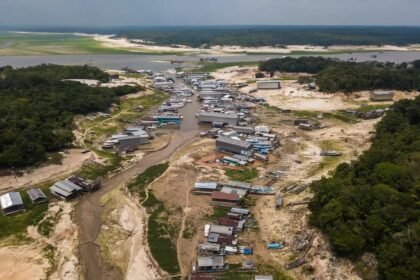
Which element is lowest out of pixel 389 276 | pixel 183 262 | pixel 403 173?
pixel 183 262

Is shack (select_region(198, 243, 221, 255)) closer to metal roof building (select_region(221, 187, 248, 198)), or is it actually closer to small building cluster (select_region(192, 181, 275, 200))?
small building cluster (select_region(192, 181, 275, 200))

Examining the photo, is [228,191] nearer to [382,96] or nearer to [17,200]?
[17,200]

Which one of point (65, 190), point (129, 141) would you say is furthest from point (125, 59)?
point (65, 190)

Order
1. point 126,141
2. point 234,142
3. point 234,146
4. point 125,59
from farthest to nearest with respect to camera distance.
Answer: point 125,59 → point 126,141 → point 234,142 → point 234,146

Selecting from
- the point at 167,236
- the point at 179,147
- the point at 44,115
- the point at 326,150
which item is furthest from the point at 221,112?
the point at 167,236

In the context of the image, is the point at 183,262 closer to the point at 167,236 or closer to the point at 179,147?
the point at 167,236

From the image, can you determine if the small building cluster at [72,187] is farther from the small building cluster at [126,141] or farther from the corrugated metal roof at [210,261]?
the corrugated metal roof at [210,261]

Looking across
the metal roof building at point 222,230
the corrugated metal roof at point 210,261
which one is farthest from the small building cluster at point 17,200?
the corrugated metal roof at point 210,261
